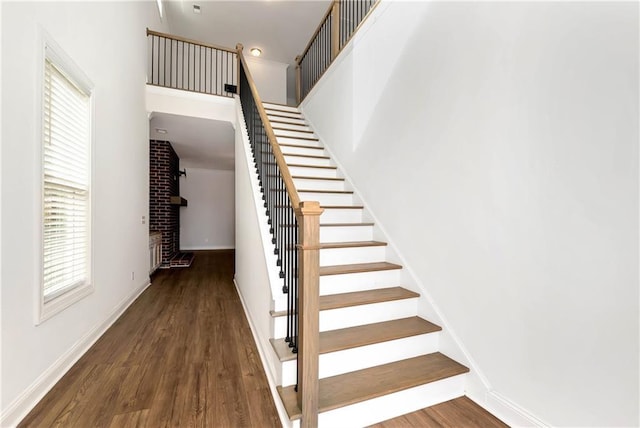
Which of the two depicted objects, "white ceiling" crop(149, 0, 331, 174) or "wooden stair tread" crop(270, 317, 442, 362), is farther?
"white ceiling" crop(149, 0, 331, 174)

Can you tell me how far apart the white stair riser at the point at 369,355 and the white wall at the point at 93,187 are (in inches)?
57.1

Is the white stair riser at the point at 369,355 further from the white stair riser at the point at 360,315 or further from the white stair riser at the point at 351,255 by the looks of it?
the white stair riser at the point at 351,255

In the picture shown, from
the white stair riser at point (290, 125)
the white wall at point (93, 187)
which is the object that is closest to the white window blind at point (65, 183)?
the white wall at point (93, 187)

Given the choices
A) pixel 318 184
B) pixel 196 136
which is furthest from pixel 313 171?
pixel 196 136

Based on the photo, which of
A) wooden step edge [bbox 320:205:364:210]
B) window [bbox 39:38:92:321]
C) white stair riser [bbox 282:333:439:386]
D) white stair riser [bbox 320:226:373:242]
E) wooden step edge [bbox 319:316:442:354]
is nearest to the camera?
white stair riser [bbox 282:333:439:386]

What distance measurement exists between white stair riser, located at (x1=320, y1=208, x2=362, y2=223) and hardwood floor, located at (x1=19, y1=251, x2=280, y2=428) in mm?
1347

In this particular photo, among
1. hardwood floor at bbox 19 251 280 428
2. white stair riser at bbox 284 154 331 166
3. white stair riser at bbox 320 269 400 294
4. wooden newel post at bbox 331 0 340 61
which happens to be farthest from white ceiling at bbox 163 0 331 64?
hardwood floor at bbox 19 251 280 428

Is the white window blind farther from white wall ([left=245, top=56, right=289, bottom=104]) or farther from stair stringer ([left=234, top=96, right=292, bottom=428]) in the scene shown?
white wall ([left=245, top=56, right=289, bottom=104])

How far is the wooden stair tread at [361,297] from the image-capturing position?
6.37 feet

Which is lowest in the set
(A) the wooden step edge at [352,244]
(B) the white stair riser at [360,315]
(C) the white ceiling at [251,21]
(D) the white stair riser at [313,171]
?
(B) the white stair riser at [360,315]

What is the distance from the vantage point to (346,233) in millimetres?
2766

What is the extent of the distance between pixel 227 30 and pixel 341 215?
201 inches

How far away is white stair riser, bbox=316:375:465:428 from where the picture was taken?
148 cm

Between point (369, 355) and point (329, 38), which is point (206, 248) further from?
point (369, 355)
